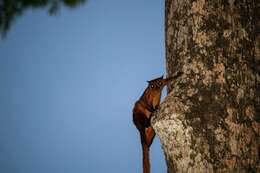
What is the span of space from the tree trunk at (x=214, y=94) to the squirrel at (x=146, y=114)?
0.18m

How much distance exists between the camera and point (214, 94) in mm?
1383

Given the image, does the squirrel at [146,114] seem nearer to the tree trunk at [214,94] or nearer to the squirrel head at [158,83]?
the squirrel head at [158,83]

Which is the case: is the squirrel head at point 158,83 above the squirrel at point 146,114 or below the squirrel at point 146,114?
above

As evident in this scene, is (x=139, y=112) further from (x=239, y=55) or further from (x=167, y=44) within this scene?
(x=239, y=55)

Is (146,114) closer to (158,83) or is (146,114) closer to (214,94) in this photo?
(158,83)

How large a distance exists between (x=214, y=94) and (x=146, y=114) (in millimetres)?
486

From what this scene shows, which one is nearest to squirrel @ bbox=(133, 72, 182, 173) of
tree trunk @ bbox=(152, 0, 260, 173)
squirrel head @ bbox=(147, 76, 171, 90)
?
squirrel head @ bbox=(147, 76, 171, 90)

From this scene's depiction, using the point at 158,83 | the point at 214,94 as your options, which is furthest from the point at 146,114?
the point at 214,94

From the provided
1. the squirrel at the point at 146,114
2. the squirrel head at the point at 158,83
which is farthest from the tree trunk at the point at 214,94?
the squirrel at the point at 146,114

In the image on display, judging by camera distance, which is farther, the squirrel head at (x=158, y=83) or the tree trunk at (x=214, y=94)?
the squirrel head at (x=158, y=83)

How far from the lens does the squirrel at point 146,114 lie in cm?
168

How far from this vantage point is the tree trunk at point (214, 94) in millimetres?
1317

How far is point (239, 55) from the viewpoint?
4.69 feet

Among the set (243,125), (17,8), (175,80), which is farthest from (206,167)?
(17,8)
